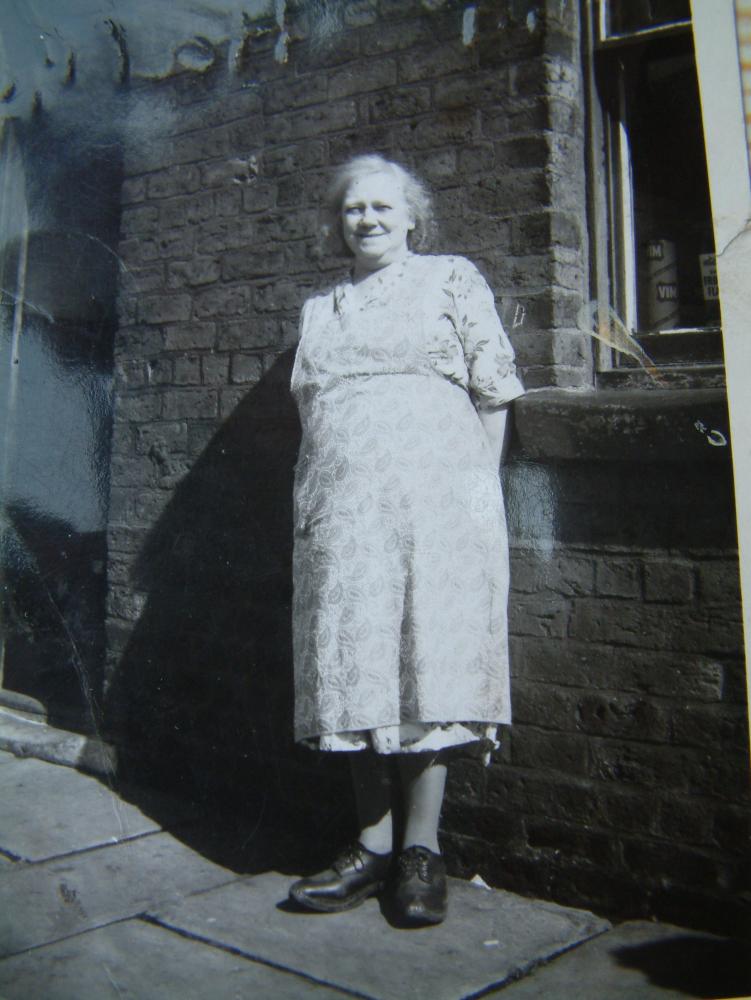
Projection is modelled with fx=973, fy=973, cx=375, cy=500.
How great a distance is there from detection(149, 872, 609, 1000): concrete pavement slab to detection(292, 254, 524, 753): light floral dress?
1.46 feet

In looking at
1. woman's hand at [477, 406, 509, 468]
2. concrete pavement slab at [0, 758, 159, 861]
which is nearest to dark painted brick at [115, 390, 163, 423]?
concrete pavement slab at [0, 758, 159, 861]

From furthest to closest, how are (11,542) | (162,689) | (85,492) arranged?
(162,689)
(85,492)
(11,542)

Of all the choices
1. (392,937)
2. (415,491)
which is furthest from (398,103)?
(392,937)

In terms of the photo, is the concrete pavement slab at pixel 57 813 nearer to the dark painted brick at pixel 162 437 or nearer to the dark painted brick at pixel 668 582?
the dark painted brick at pixel 162 437

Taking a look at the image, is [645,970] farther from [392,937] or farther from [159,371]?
[159,371]

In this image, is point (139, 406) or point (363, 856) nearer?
point (363, 856)

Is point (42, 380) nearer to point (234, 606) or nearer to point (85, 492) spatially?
point (85, 492)

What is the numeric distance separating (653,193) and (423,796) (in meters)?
1.69

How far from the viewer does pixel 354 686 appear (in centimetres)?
237

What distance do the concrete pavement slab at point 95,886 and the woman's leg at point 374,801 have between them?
1.70 feet

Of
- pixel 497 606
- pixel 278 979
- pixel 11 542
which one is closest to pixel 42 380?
pixel 11 542

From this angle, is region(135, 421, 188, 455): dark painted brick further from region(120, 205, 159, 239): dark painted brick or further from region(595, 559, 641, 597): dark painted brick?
region(595, 559, 641, 597): dark painted brick

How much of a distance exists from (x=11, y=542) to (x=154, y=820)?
112 cm

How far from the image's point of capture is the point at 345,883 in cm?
249
